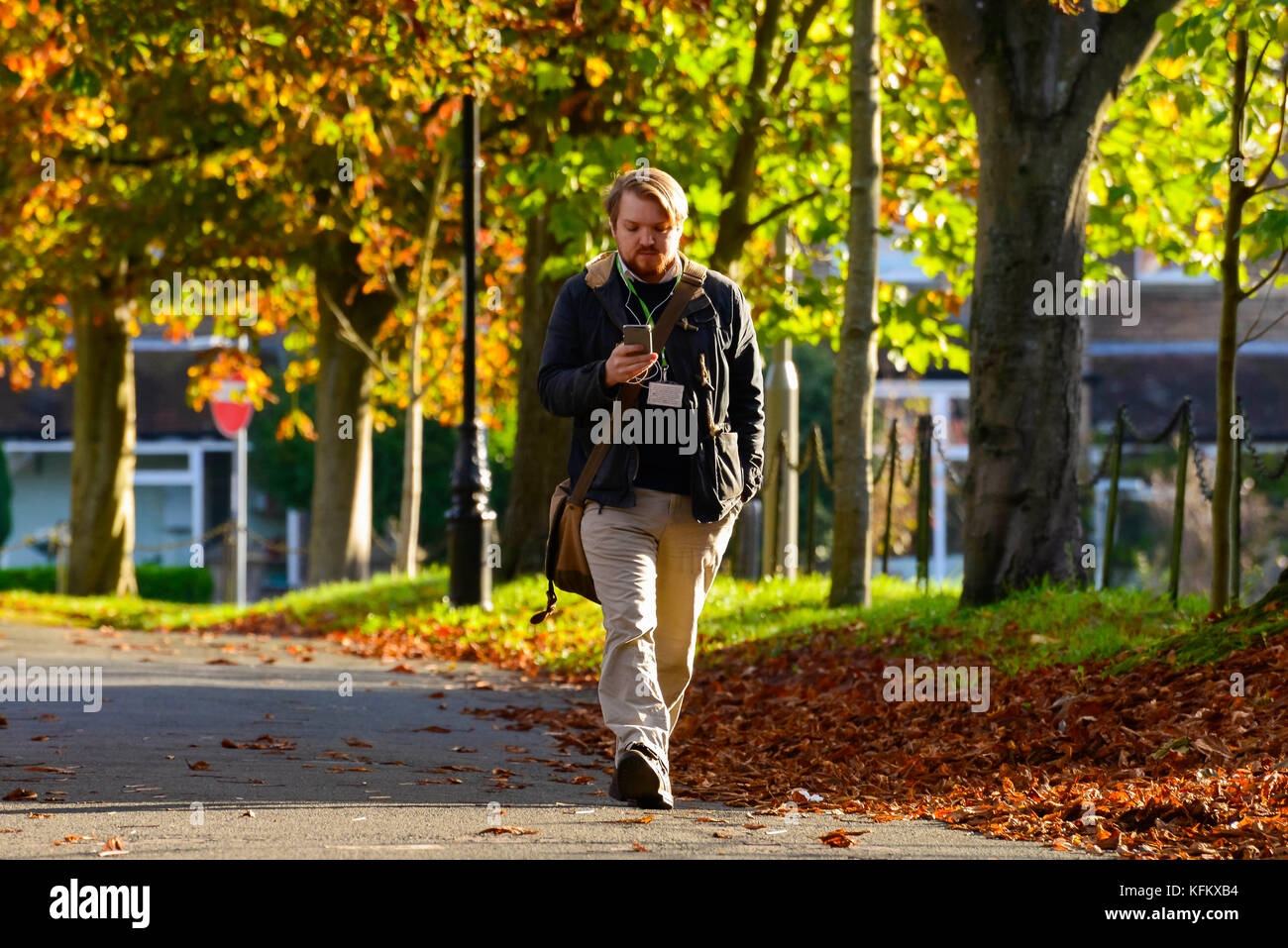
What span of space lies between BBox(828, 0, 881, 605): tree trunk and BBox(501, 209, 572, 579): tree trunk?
3.99 meters

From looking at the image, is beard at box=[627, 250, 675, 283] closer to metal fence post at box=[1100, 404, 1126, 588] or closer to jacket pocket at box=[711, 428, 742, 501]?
jacket pocket at box=[711, 428, 742, 501]

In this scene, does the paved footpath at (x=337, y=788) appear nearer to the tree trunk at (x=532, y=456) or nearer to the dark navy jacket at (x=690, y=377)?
the dark navy jacket at (x=690, y=377)

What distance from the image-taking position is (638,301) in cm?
571

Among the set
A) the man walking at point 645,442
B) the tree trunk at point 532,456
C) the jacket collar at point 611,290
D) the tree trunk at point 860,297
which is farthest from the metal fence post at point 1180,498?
the tree trunk at point 532,456

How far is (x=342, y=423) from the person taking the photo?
68.4 feet

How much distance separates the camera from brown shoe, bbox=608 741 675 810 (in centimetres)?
570

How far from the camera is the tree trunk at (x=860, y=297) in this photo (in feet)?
38.5

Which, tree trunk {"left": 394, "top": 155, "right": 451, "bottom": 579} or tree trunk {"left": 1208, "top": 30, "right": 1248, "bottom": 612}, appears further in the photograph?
tree trunk {"left": 394, "top": 155, "right": 451, "bottom": 579}

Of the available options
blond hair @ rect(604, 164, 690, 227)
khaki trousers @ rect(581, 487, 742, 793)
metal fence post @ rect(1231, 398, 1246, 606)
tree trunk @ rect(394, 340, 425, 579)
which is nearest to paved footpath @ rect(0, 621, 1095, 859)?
khaki trousers @ rect(581, 487, 742, 793)

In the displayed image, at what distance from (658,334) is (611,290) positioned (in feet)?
1.02

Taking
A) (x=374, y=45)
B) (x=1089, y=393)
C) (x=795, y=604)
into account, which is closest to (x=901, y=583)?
(x=795, y=604)

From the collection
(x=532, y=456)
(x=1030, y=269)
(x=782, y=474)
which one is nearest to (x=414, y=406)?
(x=532, y=456)

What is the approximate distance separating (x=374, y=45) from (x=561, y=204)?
6.62ft
